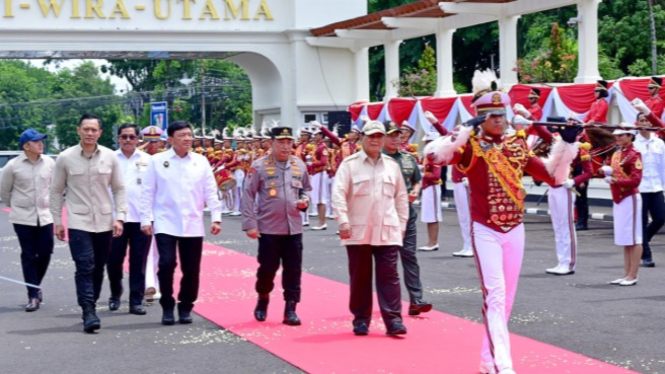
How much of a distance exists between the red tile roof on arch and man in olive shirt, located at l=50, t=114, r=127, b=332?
65.3 feet

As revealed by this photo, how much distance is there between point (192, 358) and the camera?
377 inches

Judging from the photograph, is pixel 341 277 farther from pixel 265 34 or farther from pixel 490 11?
pixel 265 34

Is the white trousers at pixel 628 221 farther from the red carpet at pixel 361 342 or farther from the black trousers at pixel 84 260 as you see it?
the black trousers at pixel 84 260

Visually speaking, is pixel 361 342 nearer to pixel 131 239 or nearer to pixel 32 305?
pixel 131 239

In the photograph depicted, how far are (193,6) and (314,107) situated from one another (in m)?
4.97

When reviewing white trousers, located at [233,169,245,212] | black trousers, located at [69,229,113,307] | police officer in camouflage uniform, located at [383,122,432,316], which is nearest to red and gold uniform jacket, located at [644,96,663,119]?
police officer in camouflage uniform, located at [383,122,432,316]

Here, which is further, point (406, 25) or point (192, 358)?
point (406, 25)

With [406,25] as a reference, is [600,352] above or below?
below

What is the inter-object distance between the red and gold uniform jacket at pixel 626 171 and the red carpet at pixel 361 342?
3.30 meters

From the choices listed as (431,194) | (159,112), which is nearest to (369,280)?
(431,194)

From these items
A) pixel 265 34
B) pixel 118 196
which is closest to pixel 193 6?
pixel 265 34

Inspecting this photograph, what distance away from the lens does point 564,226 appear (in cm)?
1510

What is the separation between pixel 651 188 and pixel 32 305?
7.92 m

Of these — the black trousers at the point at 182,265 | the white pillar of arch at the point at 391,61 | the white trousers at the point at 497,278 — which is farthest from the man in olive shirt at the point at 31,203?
the white pillar of arch at the point at 391,61
